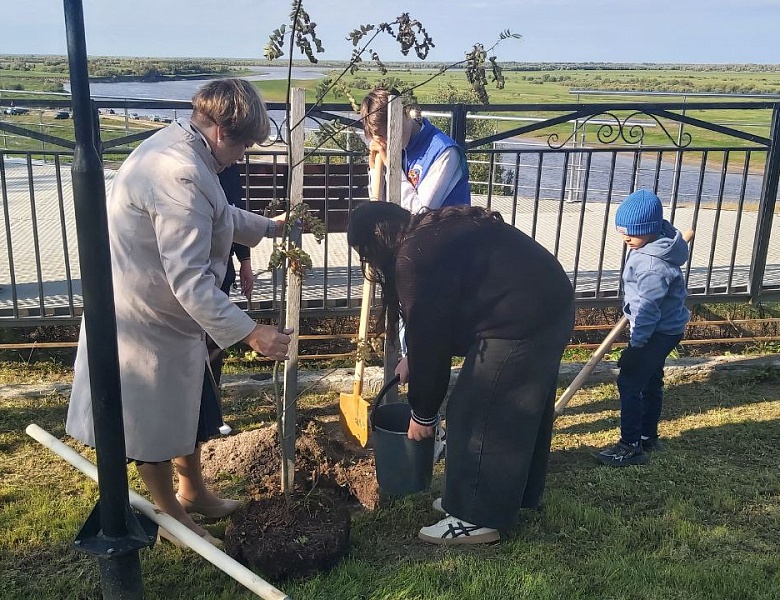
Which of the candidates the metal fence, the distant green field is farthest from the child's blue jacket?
the metal fence

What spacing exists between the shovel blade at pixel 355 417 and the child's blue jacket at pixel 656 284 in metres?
1.37

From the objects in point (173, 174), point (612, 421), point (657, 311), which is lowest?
point (612, 421)

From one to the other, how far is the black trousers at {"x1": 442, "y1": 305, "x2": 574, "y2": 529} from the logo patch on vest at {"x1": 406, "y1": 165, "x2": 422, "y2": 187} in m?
1.15

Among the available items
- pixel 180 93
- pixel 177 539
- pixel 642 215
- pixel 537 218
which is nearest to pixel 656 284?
pixel 642 215

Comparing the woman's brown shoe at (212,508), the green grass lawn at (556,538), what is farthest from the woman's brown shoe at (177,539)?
the woman's brown shoe at (212,508)

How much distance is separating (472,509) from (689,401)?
247 cm

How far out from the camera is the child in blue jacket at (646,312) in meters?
3.49

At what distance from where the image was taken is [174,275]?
2252 millimetres

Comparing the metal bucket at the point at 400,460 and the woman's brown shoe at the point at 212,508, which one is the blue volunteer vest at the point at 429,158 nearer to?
the metal bucket at the point at 400,460

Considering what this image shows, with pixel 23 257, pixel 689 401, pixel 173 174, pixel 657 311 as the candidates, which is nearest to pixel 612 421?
pixel 689 401

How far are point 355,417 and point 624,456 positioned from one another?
4.61ft

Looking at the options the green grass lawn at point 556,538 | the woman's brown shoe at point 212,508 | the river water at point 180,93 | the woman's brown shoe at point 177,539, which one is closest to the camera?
the green grass lawn at point 556,538

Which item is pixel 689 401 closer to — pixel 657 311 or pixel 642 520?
pixel 657 311

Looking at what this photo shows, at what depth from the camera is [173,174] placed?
225cm
